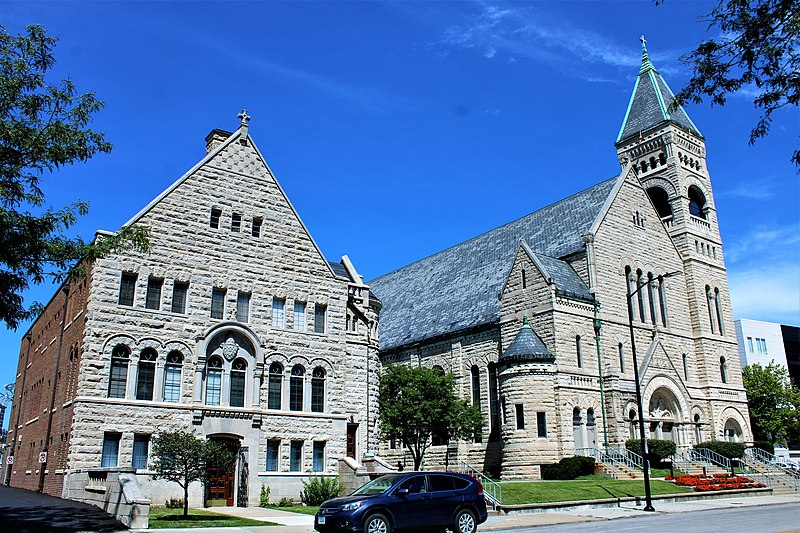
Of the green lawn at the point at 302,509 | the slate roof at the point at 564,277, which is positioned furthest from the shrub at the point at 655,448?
the green lawn at the point at 302,509

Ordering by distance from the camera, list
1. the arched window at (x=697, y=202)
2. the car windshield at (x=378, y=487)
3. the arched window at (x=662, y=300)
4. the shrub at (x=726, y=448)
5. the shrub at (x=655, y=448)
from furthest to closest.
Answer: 1. the arched window at (x=697, y=202)
2. the arched window at (x=662, y=300)
3. the shrub at (x=726, y=448)
4. the shrub at (x=655, y=448)
5. the car windshield at (x=378, y=487)

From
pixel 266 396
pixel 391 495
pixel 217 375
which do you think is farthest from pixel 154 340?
pixel 391 495

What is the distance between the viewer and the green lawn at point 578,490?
2645cm

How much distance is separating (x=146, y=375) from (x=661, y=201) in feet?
142

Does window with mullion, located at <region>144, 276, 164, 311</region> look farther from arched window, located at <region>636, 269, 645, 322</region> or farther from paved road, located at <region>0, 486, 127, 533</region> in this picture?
arched window, located at <region>636, 269, 645, 322</region>

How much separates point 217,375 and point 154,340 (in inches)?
A: 118

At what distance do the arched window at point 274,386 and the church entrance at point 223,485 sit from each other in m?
2.23

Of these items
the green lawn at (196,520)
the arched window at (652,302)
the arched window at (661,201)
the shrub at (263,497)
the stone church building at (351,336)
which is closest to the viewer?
the green lawn at (196,520)

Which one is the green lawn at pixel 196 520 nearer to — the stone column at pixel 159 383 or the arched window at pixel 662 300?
the stone column at pixel 159 383

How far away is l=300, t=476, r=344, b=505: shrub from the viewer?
91.4 feet

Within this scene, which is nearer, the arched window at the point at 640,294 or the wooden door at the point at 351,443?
the wooden door at the point at 351,443

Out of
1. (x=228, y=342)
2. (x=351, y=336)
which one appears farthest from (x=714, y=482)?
(x=228, y=342)

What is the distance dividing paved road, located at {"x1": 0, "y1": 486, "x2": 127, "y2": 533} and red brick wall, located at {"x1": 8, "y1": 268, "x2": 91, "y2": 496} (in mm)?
2388

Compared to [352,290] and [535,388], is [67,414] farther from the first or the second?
[535,388]
